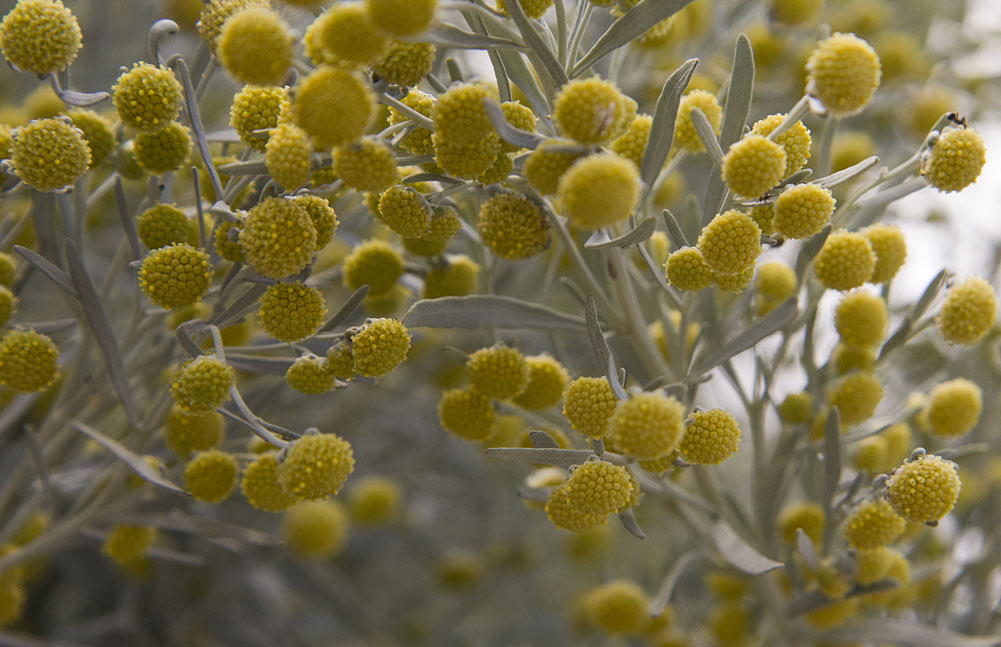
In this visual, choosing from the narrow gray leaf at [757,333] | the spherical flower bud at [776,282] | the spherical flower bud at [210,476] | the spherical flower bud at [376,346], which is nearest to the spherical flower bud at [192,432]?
the spherical flower bud at [210,476]

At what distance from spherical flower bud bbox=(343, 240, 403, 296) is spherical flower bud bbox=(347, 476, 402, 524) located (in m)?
0.90

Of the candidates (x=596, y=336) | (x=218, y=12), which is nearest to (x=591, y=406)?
(x=596, y=336)

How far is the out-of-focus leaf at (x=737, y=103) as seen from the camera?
0.85 meters

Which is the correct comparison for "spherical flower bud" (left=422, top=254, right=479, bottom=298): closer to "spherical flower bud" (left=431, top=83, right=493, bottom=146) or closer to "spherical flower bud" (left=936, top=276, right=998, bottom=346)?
"spherical flower bud" (left=431, top=83, right=493, bottom=146)

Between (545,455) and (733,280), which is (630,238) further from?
(545,455)

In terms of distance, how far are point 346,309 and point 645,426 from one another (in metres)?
0.35

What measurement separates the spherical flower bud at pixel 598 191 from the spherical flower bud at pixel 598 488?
9.1 inches

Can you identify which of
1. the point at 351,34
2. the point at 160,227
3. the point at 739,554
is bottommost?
the point at 739,554

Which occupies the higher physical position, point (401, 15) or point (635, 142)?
point (401, 15)

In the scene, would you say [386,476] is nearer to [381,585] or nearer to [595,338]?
[381,585]

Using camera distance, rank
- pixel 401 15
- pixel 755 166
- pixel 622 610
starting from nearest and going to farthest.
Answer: pixel 401 15, pixel 755 166, pixel 622 610

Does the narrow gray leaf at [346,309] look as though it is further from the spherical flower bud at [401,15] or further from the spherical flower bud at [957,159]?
the spherical flower bud at [957,159]

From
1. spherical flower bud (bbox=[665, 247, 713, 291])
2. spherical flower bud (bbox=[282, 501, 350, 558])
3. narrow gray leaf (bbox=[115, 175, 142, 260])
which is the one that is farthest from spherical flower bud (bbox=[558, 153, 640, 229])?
spherical flower bud (bbox=[282, 501, 350, 558])

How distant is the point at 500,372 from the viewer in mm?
872
